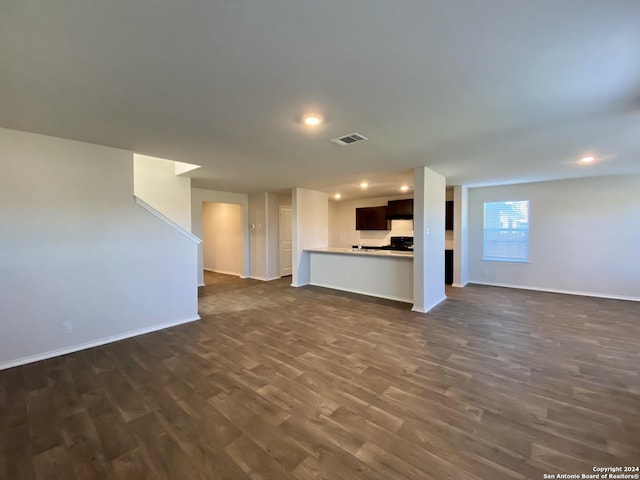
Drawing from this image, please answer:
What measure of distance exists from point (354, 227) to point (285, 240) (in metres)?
2.65

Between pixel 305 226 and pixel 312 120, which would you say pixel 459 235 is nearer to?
pixel 305 226

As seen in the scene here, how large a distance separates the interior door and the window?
17.1ft

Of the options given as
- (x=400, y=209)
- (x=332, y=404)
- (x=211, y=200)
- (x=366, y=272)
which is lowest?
(x=332, y=404)

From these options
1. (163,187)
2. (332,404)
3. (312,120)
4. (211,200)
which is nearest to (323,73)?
(312,120)

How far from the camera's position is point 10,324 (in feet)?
9.41

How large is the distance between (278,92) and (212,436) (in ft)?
8.16

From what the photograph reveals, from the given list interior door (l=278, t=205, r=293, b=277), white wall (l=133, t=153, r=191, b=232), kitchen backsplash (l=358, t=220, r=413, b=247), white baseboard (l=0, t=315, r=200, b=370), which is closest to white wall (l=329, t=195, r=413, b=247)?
kitchen backsplash (l=358, t=220, r=413, b=247)

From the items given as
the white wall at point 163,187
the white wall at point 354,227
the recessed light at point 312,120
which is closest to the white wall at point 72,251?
the white wall at point 163,187

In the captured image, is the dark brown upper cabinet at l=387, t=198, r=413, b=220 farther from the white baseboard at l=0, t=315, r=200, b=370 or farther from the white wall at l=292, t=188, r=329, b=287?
the white baseboard at l=0, t=315, r=200, b=370

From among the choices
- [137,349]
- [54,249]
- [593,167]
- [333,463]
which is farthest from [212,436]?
[593,167]

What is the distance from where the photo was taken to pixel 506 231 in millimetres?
6605

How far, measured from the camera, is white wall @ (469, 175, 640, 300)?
530 cm

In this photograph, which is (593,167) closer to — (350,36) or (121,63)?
(350,36)

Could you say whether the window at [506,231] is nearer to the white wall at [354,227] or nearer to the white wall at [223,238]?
the white wall at [354,227]
